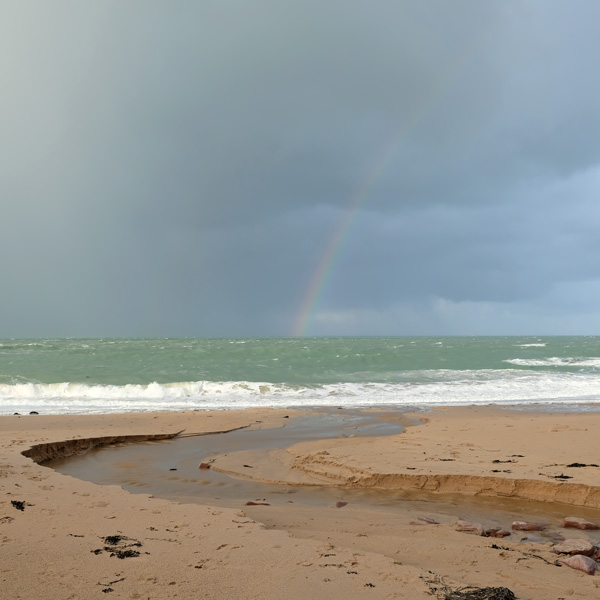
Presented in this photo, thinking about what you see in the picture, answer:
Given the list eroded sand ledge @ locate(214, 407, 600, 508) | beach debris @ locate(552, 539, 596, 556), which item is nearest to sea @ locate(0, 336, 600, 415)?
eroded sand ledge @ locate(214, 407, 600, 508)

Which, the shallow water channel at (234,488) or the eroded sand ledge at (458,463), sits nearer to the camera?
the shallow water channel at (234,488)

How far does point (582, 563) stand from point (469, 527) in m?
1.12

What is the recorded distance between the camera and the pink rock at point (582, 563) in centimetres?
358

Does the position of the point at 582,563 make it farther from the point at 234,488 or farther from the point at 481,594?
the point at 234,488

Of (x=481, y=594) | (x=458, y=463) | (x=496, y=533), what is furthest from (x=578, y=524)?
(x=481, y=594)

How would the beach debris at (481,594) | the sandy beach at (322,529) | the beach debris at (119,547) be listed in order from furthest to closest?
the beach debris at (119,547), the sandy beach at (322,529), the beach debris at (481,594)

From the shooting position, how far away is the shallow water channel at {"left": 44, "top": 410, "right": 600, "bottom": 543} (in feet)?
17.9

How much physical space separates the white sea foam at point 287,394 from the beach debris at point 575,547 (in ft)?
42.3

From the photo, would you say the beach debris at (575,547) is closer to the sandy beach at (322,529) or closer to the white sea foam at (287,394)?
the sandy beach at (322,529)

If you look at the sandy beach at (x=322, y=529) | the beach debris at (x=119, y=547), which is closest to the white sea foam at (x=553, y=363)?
the sandy beach at (x=322, y=529)

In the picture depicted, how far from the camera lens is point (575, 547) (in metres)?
4.07

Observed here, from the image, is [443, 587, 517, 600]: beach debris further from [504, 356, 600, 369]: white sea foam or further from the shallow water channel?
[504, 356, 600, 369]: white sea foam

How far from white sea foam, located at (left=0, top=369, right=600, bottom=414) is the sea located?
4 centimetres

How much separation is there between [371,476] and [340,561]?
321 centimetres
